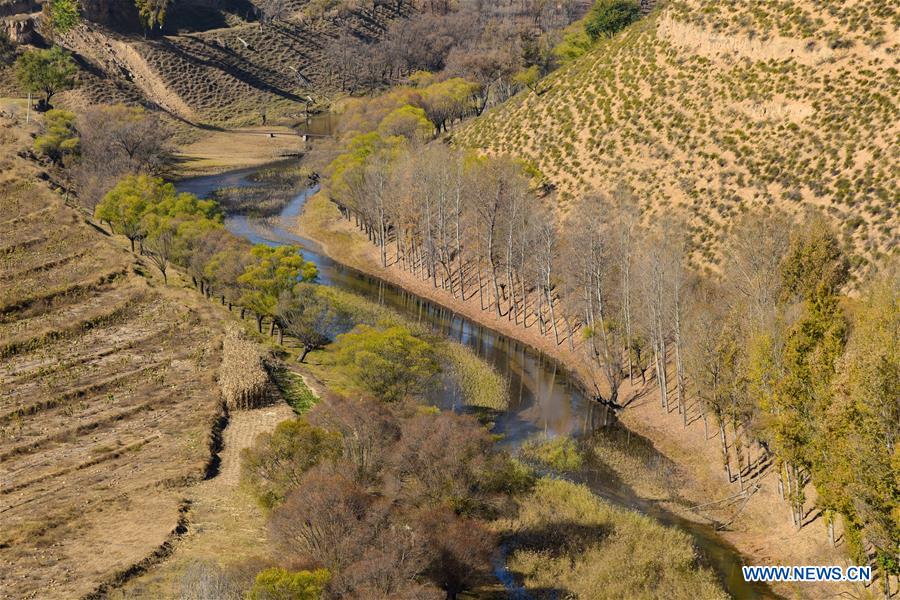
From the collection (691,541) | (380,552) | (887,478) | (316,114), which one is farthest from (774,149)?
(316,114)

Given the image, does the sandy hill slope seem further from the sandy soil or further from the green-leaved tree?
the green-leaved tree

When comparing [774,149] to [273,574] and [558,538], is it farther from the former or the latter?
[273,574]

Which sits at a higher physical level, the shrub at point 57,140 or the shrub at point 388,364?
the shrub at point 57,140

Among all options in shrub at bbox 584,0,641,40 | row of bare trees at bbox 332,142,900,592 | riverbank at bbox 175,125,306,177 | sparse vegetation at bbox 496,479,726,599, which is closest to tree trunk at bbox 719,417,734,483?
row of bare trees at bbox 332,142,900,592

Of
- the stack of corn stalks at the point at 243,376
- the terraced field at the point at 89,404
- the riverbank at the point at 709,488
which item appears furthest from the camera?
the stack of corn stalks at the point at 243,376

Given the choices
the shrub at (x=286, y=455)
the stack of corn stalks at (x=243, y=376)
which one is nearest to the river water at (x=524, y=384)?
the shrub at (x=286, y=455)

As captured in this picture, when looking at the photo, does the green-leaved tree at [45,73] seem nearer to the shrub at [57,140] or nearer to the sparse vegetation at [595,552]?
the shrub at [57,140]

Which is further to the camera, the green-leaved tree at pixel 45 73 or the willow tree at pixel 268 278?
the green-leaved tree at pixel 45 73
